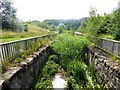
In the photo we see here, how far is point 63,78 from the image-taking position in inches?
390

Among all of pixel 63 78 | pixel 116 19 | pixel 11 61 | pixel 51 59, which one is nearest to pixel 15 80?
pixel 11 61

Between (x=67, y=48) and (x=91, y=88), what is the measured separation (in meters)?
5.38

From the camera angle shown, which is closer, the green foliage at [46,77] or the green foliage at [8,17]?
the green foliage at [46,77]

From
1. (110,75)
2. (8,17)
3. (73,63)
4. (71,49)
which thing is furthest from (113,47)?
(8,17)

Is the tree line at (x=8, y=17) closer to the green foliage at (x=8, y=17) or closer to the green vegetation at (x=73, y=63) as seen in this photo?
the green foliage at (x=8, y=17)

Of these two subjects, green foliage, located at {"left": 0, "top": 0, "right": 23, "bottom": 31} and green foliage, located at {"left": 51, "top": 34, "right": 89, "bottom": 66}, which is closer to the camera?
green foliage, located at {"left": 51, "top": 34, "right": 89, "bottom": 66}

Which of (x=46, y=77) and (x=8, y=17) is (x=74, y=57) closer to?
(x=46, y=77)

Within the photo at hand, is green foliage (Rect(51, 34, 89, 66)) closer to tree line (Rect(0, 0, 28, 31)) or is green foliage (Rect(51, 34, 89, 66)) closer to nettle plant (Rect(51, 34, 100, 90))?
nettle plant (Rect(51, 34, 100, 90))

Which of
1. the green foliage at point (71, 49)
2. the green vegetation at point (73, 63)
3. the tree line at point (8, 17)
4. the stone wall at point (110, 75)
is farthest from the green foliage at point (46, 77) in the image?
the tree line at point (8, 17)

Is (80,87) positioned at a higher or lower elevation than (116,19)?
lower

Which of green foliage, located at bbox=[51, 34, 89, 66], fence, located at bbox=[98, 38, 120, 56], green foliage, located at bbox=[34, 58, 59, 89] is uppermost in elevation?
fence, located at bbox=[98, 38, 120, 56]

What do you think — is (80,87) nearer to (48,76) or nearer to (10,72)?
Answer: (48,76)

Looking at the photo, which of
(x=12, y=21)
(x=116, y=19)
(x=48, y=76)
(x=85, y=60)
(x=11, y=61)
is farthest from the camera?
(x=12, y=21)

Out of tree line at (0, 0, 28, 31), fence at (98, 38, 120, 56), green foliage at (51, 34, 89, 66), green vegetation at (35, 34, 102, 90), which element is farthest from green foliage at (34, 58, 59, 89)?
tree line at (0, 0, 28, 31)
